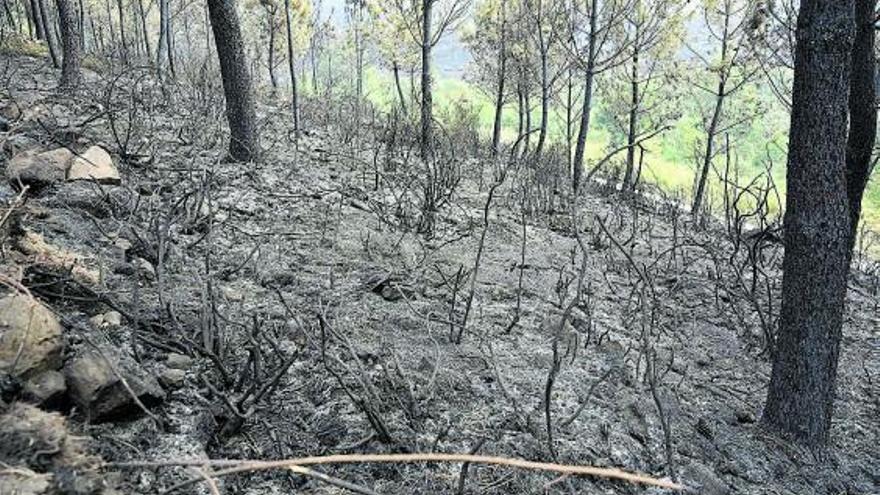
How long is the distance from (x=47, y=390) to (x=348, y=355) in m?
1.31

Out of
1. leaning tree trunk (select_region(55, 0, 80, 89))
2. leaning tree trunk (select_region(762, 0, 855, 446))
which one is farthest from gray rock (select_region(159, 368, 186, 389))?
leaning tree trunk (select_region(55, 0, 80, 89))

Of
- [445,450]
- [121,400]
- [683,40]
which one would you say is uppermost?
[683,40]

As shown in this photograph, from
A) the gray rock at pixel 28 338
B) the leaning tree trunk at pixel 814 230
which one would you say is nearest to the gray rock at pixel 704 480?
the leaning tree trunk at pixel 814 230

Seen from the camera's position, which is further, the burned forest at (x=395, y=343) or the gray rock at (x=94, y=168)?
the gray rock at (x=94, y=168)

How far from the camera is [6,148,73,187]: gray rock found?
3898 mm

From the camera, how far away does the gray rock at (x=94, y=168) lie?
165 inches

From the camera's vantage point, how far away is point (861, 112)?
342cm

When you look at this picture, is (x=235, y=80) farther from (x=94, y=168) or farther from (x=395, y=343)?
(x=395, y=343)

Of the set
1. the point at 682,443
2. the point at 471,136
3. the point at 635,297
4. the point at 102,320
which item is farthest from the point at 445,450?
the point at 471,136

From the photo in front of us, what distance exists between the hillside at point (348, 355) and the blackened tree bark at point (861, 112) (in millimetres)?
871

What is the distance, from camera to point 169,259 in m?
3.54

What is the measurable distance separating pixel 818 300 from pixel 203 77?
801cm

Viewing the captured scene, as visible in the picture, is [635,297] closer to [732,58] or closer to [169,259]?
[169,259]

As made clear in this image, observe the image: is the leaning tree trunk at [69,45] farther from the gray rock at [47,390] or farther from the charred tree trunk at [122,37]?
the gray rock at [47,390]
